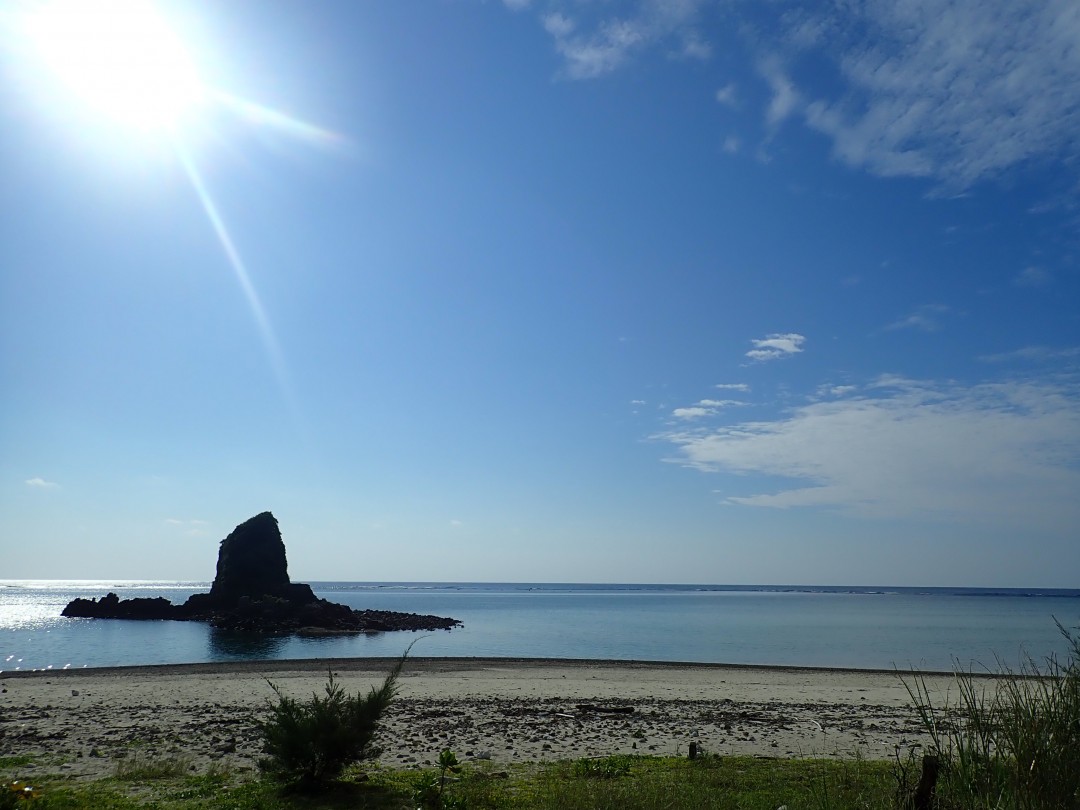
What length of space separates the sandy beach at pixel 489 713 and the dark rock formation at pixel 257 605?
4528 cm

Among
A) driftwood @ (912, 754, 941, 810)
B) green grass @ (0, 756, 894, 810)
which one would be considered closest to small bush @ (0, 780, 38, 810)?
green grass @ (0, 756, 894, 810)

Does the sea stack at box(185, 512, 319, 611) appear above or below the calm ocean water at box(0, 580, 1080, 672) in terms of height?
above

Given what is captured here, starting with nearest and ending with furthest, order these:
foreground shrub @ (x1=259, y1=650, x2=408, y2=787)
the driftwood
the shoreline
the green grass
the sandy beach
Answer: the driftwood
the green grass
foreground shrub @ (x1=259, y1=650, x2=408, y2=787)
the sandy beach
the shoreline

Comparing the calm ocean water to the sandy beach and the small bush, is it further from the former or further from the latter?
the small bush

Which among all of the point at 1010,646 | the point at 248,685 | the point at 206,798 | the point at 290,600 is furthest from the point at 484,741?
the point at 290,600

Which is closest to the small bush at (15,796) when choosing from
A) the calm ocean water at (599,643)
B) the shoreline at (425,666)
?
the shoreline at (425,666)

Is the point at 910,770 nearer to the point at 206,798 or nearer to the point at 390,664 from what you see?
the point at 206,798

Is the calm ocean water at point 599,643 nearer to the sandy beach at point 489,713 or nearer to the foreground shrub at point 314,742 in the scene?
the sandy beach at point 489,713

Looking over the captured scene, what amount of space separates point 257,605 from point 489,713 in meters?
76.8

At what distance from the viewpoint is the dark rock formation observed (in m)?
84.8

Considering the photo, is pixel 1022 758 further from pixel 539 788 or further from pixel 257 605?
pixel 257 605

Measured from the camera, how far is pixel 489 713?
24.7 metres

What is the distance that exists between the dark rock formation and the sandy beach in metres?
45.3

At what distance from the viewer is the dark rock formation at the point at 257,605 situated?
3337 inches
